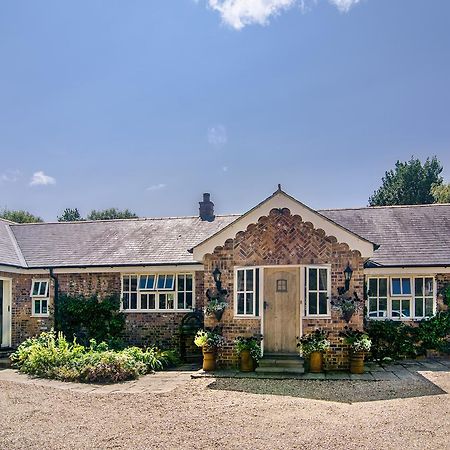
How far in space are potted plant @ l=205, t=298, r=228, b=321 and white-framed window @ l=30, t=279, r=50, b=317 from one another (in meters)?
6.91

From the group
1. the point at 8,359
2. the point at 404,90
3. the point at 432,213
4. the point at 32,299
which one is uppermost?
the point at 404,90

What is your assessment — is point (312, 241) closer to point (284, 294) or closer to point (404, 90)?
point (284, 294)

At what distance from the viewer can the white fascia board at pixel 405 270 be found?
15.2 m

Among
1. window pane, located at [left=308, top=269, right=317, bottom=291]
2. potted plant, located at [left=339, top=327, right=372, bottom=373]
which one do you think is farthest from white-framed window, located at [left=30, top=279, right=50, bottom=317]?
potted plant, located at [left=339, top=327, right=372, bottom=373]

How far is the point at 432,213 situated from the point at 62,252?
13733 mm

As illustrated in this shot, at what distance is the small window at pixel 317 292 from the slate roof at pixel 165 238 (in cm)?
267

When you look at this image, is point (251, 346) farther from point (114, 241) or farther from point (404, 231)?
point (114, 241)

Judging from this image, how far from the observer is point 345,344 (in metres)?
13.1

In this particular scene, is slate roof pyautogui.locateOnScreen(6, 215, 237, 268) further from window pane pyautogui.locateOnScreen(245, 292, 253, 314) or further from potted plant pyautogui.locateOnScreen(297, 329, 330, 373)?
potted plant pyautogui.locateOnScreen(297, 329, 330, 373)

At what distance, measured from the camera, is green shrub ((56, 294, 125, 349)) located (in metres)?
16.7

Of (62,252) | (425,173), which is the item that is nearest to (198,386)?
(62,252)

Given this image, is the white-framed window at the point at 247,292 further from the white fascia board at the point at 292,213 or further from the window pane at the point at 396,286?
the window pane at the point at 396,286

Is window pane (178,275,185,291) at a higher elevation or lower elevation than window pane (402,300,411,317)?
higher

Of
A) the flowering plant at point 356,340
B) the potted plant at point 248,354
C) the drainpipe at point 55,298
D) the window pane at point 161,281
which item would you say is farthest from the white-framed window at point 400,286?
the drainpipe at point 55,298
